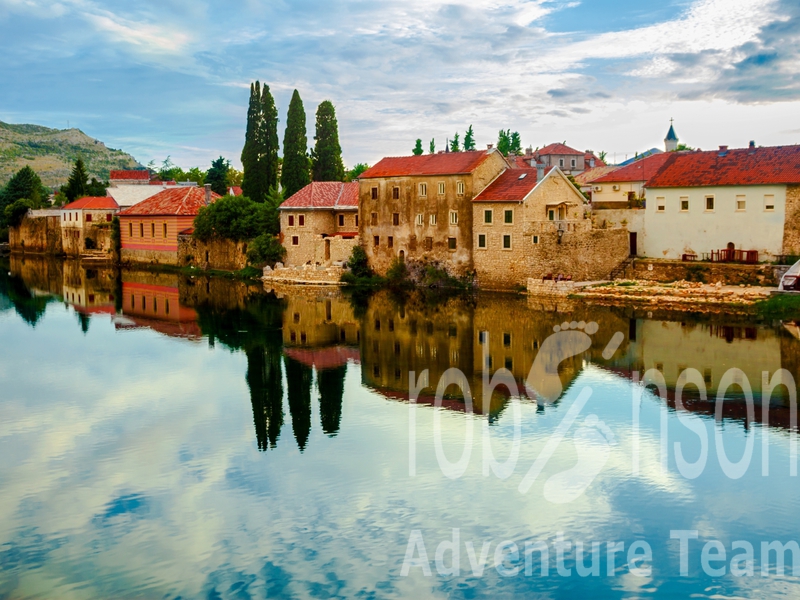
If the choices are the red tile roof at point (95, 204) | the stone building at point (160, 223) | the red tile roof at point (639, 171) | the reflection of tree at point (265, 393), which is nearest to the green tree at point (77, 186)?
the red tile roof at point (95, 204)

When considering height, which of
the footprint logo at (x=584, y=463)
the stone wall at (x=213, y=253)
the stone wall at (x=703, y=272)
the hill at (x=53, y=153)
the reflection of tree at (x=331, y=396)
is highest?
the hill at (x=53, y=153)

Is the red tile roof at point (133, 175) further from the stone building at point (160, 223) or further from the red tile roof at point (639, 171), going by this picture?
the red tile roof at point (639, 171)

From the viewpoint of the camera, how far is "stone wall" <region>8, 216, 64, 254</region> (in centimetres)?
6625

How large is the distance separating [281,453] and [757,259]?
24.4 meters

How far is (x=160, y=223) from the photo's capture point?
52344 mm

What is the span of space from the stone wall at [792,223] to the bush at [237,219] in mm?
25109

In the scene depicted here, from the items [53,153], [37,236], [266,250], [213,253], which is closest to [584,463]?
[266,250]

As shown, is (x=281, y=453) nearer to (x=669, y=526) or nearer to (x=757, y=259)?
(x=669, y=526)

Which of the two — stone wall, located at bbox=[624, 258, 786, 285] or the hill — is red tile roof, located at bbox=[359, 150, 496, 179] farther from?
the hill

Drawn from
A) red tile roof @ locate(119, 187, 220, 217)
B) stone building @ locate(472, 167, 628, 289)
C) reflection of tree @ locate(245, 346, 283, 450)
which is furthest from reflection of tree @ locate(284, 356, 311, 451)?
red tile roof @ locate(119, 187, 220, 217)

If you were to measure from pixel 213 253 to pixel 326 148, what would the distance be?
35.8ft

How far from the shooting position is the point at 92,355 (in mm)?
23547

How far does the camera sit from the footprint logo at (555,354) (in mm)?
18661

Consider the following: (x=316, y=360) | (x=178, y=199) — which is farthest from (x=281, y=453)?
(x=178, y=199)
